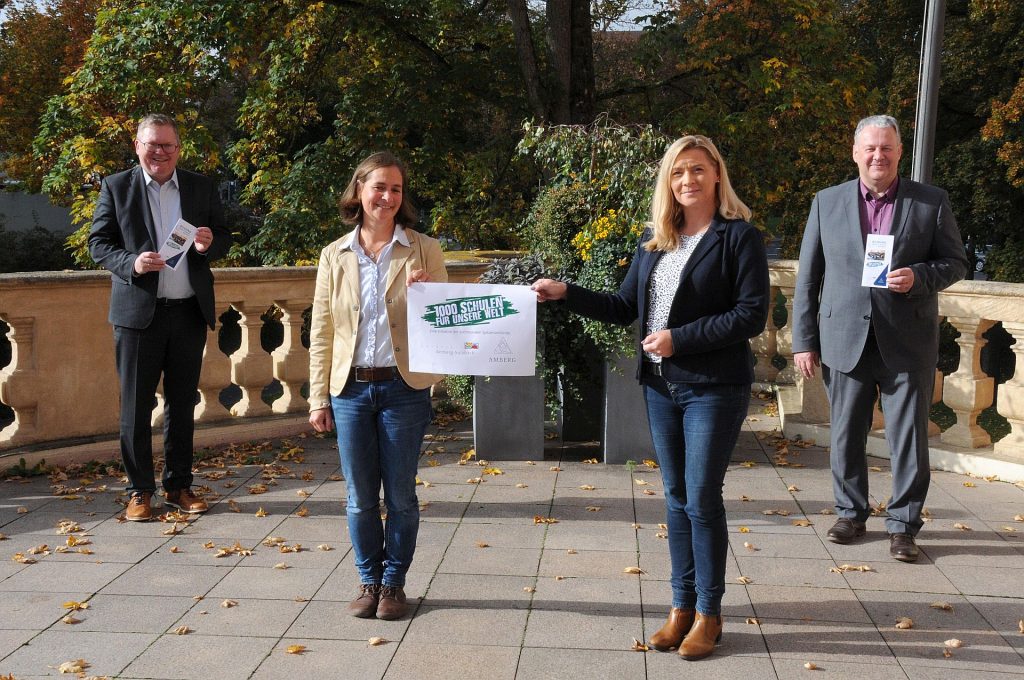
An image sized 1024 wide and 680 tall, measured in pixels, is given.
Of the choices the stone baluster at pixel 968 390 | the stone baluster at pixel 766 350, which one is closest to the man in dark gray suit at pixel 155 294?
the stone baluster at pixel 968 390

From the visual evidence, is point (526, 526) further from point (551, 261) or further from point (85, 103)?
point (85, 103)

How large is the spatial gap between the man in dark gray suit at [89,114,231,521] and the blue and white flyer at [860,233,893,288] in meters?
3.44

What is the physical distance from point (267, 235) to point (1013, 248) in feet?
52.1

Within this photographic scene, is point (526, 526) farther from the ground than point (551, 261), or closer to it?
closer to it

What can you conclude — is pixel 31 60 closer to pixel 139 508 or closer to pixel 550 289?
pixel 139 508

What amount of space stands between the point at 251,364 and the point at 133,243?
2.26m

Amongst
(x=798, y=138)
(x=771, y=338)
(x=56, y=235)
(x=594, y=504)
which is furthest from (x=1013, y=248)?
(x=56, y=235)

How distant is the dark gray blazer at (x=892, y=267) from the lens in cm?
514

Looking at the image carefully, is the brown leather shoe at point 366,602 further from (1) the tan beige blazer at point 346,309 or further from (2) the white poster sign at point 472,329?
(2) the white poster sign at point 472,329

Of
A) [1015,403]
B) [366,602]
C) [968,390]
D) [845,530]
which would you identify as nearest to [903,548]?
[845,530]

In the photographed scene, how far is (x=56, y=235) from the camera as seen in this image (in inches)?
1080

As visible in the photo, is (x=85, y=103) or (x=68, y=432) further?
(x=85, y=103)

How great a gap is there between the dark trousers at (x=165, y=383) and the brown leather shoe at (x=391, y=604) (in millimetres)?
2091

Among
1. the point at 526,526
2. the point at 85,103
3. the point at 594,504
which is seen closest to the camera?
the point at 526,526
